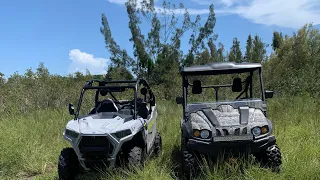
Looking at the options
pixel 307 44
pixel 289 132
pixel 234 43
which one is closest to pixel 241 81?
pixel 289 132

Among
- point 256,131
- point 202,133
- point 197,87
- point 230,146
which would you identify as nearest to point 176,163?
point 197,87

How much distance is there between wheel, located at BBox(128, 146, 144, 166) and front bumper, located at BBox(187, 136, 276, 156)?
988 millimetres

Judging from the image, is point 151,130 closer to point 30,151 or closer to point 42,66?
point 30,151

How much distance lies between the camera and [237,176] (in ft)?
16.4

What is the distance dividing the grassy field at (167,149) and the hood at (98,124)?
691 millimetres

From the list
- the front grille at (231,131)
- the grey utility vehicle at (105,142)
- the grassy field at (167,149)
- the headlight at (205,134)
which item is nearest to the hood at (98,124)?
the grey utility vehicle at (105,142)

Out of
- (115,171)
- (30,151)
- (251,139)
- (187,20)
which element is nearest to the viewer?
(251,139)

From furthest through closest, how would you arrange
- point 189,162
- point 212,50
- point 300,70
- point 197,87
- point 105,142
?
point 212,50 < point 300,70 < point 197,87 < point 105,142 < point 189,162

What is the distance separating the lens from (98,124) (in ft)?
19.4

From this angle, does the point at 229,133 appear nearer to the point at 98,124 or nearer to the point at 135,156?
the point at 135,156

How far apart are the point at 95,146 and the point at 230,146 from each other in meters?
2.09

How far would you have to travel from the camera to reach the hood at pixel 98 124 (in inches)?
222

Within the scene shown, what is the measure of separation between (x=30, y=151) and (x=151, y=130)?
9.13 ft

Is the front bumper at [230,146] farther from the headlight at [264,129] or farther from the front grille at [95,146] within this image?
the front grille at [95,146]
